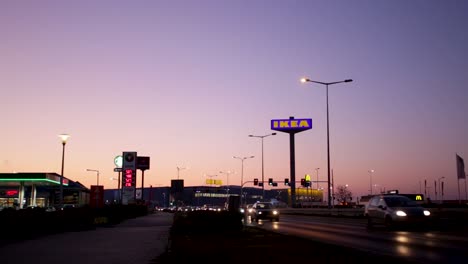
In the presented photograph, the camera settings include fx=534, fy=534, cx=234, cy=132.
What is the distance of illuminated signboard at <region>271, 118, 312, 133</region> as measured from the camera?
117 metres

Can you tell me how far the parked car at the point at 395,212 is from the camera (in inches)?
1001

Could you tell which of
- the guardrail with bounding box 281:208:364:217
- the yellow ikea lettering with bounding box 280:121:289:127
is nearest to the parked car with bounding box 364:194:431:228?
the guardrail with bounding box 281:208:364:217

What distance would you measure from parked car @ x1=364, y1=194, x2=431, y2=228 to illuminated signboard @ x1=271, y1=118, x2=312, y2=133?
8848cm

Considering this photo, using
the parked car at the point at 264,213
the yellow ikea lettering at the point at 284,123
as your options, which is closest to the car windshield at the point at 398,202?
the parked car at the point at 264,213

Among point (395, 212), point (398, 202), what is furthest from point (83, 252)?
point (398, 202)

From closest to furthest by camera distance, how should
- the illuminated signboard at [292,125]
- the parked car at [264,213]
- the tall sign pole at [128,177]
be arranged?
the parked car at [264,213] < the tall sign pole at [128,177] < the illuminated signboard at [292,125]

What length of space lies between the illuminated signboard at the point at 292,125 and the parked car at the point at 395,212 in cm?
8848

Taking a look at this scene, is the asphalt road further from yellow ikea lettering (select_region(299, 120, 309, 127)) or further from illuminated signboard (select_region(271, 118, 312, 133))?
yellow ikea lettering (select_region(299, 120, 309, 127))

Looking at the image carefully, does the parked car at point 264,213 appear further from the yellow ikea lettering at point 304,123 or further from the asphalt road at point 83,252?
the yellow ikea lettering at point 304,123

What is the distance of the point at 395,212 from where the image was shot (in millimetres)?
25766

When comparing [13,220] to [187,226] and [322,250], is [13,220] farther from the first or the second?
[322,250]

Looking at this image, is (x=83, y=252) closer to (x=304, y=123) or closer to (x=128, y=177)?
(x=128, y=177)

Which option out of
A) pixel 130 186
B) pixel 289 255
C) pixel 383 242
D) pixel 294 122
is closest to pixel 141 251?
pixel 289 255

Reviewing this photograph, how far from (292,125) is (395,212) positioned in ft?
300
